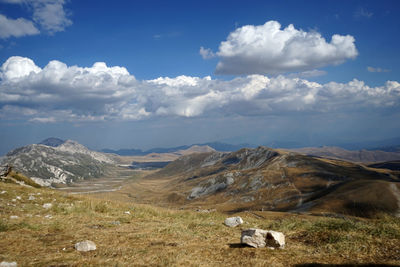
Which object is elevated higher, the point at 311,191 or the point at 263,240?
the point at 263,240

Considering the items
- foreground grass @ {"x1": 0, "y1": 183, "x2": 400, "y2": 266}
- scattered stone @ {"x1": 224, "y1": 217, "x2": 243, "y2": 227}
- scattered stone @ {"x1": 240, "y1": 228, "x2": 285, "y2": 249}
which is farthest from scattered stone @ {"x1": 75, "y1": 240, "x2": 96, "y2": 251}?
scattered stone @ {"x1": 224, "y1": 217, "x2": 243, "y2": 227}

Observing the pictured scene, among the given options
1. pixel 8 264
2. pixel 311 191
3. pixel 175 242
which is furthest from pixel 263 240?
pixel 311 191

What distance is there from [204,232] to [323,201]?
119 meters

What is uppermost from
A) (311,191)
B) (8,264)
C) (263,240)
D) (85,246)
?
(8,264)

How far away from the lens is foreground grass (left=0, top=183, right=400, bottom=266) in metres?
8.82

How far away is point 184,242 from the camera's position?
36.9ft

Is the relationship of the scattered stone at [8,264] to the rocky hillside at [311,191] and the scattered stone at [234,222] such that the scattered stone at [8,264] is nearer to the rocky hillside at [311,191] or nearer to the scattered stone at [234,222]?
the scattered stone at [234,222]

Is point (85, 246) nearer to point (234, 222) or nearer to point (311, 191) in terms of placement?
point (234, 222)

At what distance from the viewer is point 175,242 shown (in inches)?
442

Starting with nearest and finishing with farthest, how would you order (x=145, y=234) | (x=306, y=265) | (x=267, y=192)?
(x=306, y=265)
(x=145, y=234)
(x=267, y=192)

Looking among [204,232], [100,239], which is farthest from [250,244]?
[100,239]

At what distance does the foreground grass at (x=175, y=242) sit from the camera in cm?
882

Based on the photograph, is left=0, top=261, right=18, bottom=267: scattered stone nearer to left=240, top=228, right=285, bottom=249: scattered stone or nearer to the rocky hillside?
left=240, top=228, right=285, bottom=249: scattered stone

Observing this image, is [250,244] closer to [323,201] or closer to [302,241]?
[302,241]
